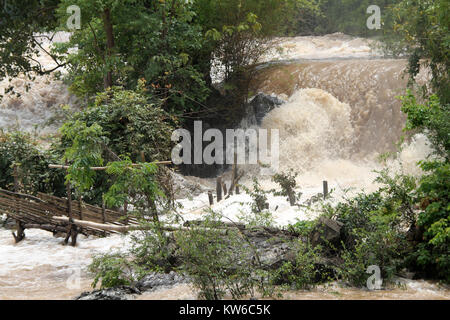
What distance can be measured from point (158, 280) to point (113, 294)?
27.9 inches

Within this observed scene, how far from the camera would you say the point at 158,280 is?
665cm

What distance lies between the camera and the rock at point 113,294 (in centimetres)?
599

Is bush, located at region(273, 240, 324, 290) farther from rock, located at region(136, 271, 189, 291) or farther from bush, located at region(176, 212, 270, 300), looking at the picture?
rock, located at region(136, 271, 189, 291)

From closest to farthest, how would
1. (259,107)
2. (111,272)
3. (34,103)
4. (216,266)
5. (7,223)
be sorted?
(216,266) < (111,272) < (7,223) < (259,107) < (34,103)

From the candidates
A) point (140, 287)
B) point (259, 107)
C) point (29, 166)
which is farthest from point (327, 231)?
point (259, 107)

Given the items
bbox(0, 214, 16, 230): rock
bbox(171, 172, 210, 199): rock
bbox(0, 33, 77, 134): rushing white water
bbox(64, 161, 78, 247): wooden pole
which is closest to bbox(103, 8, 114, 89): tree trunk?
bbox(171, 172, 210, 199): rock

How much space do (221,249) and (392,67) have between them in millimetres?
11858

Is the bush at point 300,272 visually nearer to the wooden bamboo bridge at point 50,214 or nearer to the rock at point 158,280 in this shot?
the rock at point 158,280

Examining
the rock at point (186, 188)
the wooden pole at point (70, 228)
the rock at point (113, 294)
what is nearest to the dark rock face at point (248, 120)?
the rock at point (186, 188)

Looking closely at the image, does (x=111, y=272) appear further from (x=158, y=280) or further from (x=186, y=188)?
(x=186, y=188)

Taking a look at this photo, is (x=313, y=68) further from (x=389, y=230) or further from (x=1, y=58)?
(x=389, y=230)

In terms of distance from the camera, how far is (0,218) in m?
10.9

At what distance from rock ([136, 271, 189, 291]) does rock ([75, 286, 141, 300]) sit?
0.70 ft

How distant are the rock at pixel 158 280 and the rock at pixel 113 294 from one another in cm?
21
